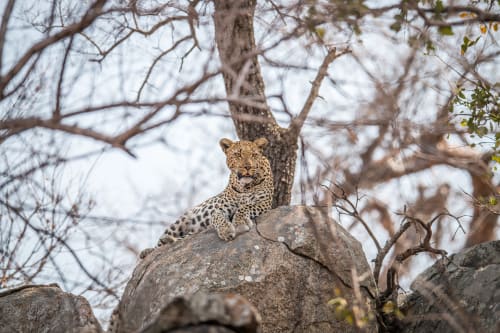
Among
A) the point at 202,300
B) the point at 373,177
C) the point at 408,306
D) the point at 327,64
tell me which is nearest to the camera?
the point at 202,300

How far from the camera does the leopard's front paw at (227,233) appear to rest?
8266 millimetres

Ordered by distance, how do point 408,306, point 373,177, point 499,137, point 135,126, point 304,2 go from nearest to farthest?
point 135,126 → point 304,2 → point 499,137 → point 408,306 → point 373,177

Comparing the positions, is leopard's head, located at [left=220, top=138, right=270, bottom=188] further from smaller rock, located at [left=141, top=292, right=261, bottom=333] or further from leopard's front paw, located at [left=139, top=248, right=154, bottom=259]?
smaller rock, located at [left=141, top=292, right=261, bottom=333]

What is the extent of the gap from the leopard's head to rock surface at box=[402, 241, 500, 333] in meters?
2.81

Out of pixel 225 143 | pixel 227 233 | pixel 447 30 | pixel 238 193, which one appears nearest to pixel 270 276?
Answer: pixel 227 233

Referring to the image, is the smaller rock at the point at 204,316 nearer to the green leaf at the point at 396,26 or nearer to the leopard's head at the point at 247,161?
the green leaf at the point at 396,26

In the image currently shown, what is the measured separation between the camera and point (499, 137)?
7996 mm

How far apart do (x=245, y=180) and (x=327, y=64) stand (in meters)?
2.11

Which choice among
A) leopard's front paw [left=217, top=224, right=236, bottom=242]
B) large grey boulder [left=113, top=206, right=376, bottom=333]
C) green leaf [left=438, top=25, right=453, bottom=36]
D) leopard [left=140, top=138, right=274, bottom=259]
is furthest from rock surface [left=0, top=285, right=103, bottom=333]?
green leaf [left=438, top=25, right=453, bottom=36]

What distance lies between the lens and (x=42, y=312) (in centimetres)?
835

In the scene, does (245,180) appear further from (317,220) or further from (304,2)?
(304,2)

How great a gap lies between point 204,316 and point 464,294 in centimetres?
408

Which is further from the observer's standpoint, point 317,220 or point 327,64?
point 327,64

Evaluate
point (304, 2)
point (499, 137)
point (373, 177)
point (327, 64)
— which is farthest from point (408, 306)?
point (373, 177)
